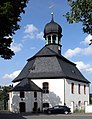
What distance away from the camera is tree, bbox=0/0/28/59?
1222 inches

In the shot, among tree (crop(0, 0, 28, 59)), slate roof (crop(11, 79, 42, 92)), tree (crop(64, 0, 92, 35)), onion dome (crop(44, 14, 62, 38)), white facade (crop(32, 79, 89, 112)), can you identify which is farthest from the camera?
onion dome (crop(44, 14, 62, 38))

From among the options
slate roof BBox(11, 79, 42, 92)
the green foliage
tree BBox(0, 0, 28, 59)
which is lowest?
the green foliage

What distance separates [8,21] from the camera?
32.2 metres

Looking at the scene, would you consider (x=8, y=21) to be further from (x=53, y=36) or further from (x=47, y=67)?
(x=53, y=36)

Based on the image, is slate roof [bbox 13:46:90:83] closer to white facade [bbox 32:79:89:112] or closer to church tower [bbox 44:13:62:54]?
white facade [bbox 32:79:89:112]

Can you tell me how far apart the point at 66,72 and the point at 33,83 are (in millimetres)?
7084

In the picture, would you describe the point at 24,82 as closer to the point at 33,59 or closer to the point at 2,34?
the point at 33,59

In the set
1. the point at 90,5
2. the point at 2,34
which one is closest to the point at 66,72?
the point at 2,34

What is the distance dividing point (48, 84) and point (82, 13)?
49.0 meters

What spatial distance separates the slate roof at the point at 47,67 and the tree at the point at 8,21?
90.0ft

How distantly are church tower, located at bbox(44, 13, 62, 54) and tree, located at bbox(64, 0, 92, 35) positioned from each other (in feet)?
183

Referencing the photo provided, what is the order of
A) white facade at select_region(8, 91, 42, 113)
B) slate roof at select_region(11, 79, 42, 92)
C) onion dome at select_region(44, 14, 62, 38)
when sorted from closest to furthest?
white facade at select_region(8, 91, 42, 113), slate roof at select_region(11, 79, 42, 92), onion dome at select_region(44, 14, 62, 38)

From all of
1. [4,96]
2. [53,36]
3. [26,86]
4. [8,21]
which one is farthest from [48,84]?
[8,21]

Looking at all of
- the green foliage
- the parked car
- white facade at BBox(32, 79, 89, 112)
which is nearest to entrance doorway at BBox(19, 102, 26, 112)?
white facade at BBox(32, 79, 89, 112)
